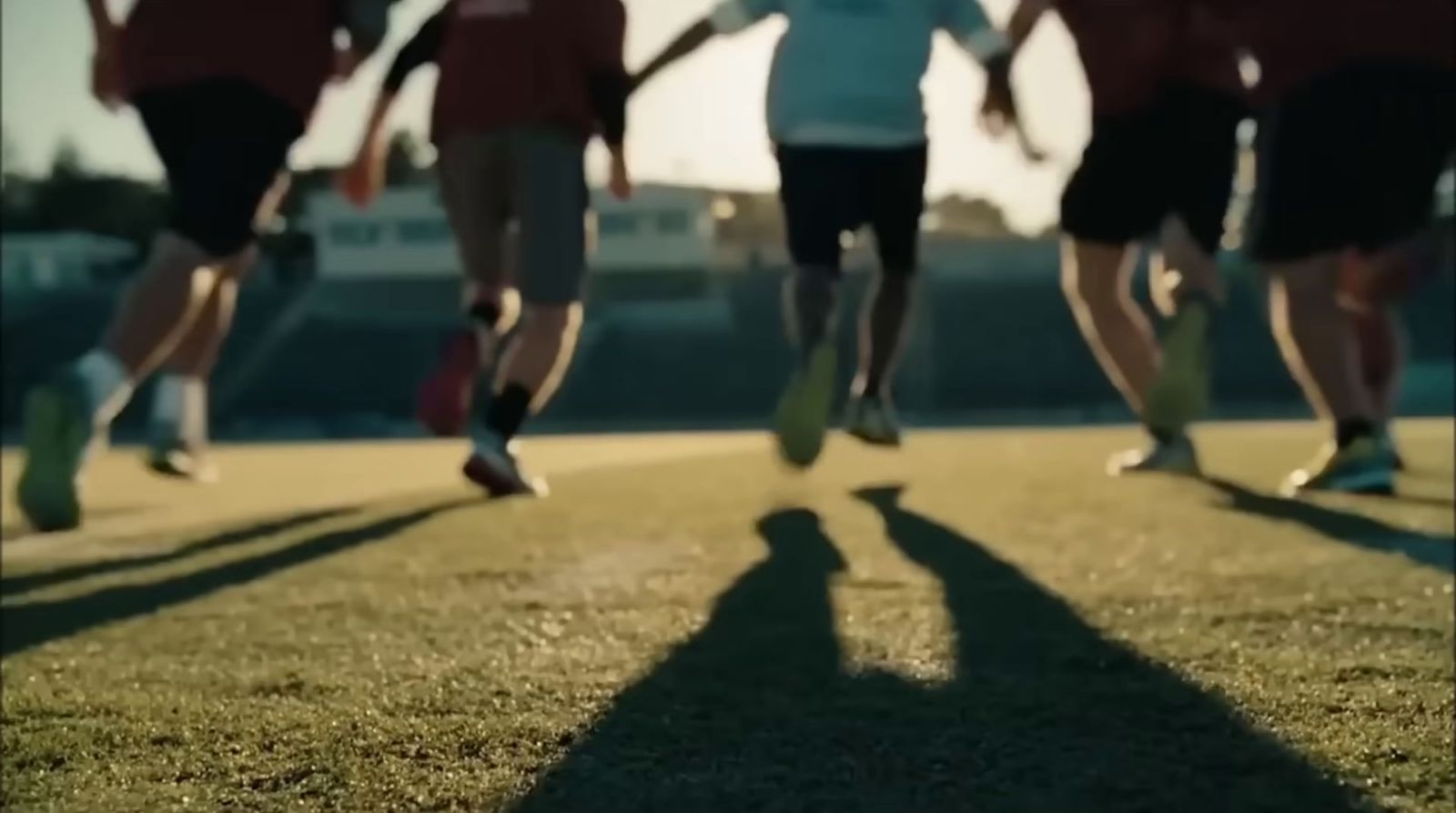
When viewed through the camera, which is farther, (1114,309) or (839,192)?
(1114,309)

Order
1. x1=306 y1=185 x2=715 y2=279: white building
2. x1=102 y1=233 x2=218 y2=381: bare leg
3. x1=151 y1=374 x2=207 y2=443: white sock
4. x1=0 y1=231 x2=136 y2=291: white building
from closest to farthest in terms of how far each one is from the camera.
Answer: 1. x1=102 y1=233 x2=218 y2=381: bare leg
2. x1=151 y1=374 x2=207 y2=443: white sock
3. x1=0 y1=231 x2=136 y2=291: white building
4. x1=306 y1=185 x2=715 y2=279: white building

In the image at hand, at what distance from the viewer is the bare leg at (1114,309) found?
12.6ft

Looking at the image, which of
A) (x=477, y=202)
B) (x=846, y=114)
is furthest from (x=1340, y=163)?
(x=477, y=202)

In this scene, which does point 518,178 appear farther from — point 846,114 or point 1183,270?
point 1183,270

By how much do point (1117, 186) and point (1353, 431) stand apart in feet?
2.63

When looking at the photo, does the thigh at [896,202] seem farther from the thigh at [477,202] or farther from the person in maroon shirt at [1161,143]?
the thigh at [477,202]

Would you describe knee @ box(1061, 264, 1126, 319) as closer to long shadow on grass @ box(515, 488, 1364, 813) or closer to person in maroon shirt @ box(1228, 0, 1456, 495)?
person in maroon shirt @ box(1228, 0, 1456, 495)

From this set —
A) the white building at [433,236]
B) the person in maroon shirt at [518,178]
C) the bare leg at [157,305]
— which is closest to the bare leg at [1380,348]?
the person in maroon shirt at [518,178]

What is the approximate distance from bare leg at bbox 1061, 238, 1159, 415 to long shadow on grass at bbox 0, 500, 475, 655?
5.84 feet

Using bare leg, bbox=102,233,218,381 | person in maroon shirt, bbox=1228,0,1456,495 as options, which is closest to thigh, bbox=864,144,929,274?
person in maroon shirt, bbox=1228,0,1456,495

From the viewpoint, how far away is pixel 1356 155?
314cm

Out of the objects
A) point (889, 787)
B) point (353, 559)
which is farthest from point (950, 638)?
point (353, 559)

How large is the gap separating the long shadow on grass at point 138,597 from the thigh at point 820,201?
47.9 inches

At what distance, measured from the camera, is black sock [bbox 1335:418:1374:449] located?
322 centimetres
